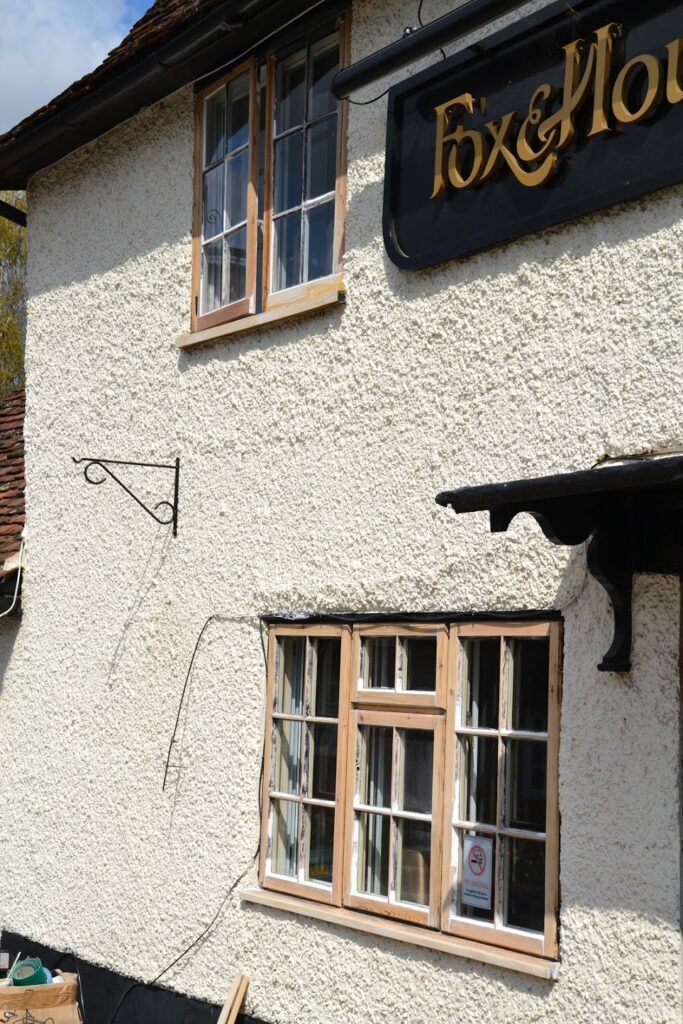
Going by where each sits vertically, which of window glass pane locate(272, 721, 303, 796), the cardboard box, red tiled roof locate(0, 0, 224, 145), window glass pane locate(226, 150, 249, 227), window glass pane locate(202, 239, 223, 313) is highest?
red tiled roof locate(0, 0, 224, 145)

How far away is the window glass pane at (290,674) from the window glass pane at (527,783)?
1540mm

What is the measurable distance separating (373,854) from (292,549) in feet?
5.27

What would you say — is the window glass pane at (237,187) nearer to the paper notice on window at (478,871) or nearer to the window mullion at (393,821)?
the window mullion at (393,821)

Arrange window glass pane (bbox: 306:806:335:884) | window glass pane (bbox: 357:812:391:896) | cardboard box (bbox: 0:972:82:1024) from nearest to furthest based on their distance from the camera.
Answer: window glass pane (bbox: 357:812:391:896), window glass pane (bbox: 306:806:335:884), cardboard box (bbox: 0:972:82:1024)

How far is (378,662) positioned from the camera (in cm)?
641

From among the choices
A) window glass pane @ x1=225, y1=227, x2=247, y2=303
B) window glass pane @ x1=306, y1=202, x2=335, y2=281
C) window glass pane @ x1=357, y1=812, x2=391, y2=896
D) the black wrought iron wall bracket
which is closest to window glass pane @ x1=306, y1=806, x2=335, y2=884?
window glass pane @ x1=357, y1=812, x2=391, y2=896

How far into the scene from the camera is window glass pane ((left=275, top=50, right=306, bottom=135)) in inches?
291

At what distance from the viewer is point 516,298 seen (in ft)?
19.3

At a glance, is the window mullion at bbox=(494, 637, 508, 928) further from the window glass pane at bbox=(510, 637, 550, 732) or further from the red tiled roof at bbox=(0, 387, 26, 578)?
the red tiled roof at bbox=(0, 387, 26, 578)

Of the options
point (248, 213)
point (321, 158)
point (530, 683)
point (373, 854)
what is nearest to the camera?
point (530, 683)

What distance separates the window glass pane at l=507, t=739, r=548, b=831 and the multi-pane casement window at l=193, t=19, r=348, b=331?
2673 mm

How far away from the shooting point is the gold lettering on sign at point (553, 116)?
5332mm

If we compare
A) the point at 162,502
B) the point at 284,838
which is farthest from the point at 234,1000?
the point at 162,502

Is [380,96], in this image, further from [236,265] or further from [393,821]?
[393,821]
